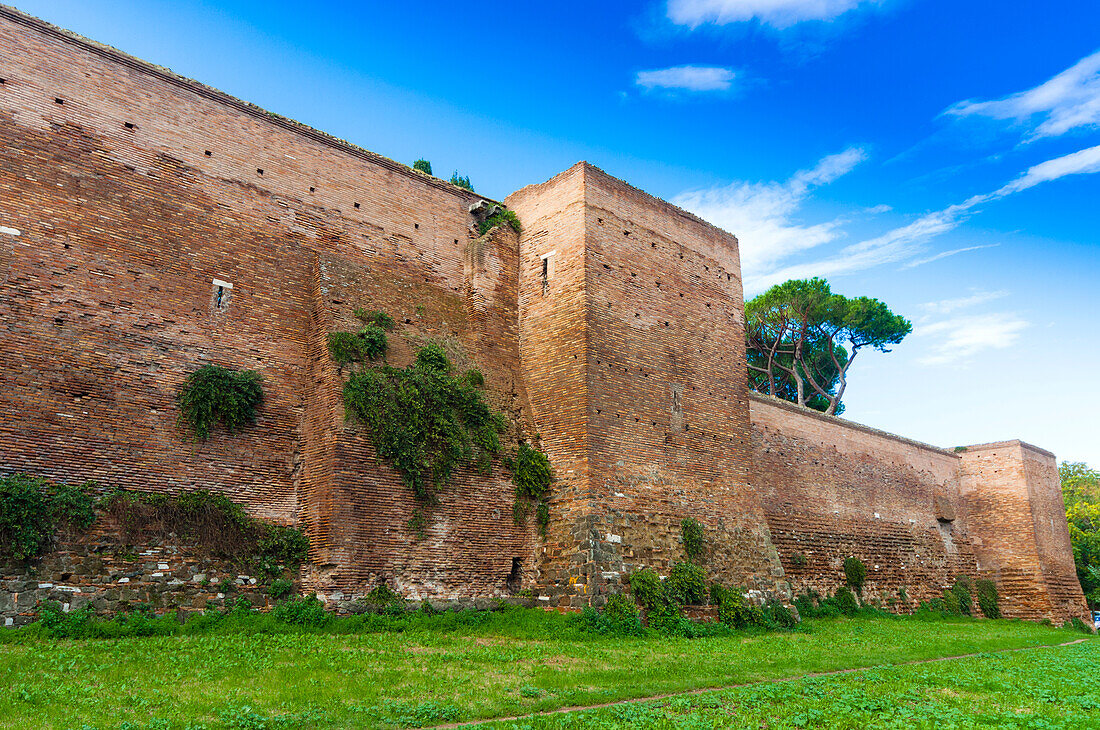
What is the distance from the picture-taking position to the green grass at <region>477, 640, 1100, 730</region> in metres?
5.95

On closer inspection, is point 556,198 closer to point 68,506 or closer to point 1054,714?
point 68,506

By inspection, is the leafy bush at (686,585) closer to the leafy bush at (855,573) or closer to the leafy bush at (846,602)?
the leafy bush at (846,602)

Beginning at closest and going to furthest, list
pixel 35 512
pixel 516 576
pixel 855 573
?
pixel 35 512, pixel 516 576, pixel 855 573

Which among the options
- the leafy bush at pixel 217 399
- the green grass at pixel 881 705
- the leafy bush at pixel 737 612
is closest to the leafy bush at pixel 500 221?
the leafy bush at pixel 217 399

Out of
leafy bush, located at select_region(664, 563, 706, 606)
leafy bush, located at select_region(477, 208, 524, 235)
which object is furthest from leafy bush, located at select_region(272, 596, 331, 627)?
leafy bush, located at select_region(477, 208, 524, 235)

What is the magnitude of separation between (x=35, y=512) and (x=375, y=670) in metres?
4.21

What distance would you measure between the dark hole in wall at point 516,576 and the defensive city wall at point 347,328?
0.15 ft

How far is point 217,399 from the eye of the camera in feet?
33.6

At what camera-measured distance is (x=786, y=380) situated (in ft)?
98.5

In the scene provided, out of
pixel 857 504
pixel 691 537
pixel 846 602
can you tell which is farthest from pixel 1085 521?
pixel 691 537

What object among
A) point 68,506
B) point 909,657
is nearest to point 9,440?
point 68,506

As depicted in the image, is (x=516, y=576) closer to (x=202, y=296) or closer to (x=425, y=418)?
(x=425, y=418)

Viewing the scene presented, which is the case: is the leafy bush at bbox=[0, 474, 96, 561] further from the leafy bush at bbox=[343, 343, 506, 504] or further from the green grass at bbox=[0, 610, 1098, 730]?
the leafy bush at bbox=[343, 343, 506, 504]

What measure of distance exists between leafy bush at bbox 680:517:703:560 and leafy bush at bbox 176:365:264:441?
22.5 ft
